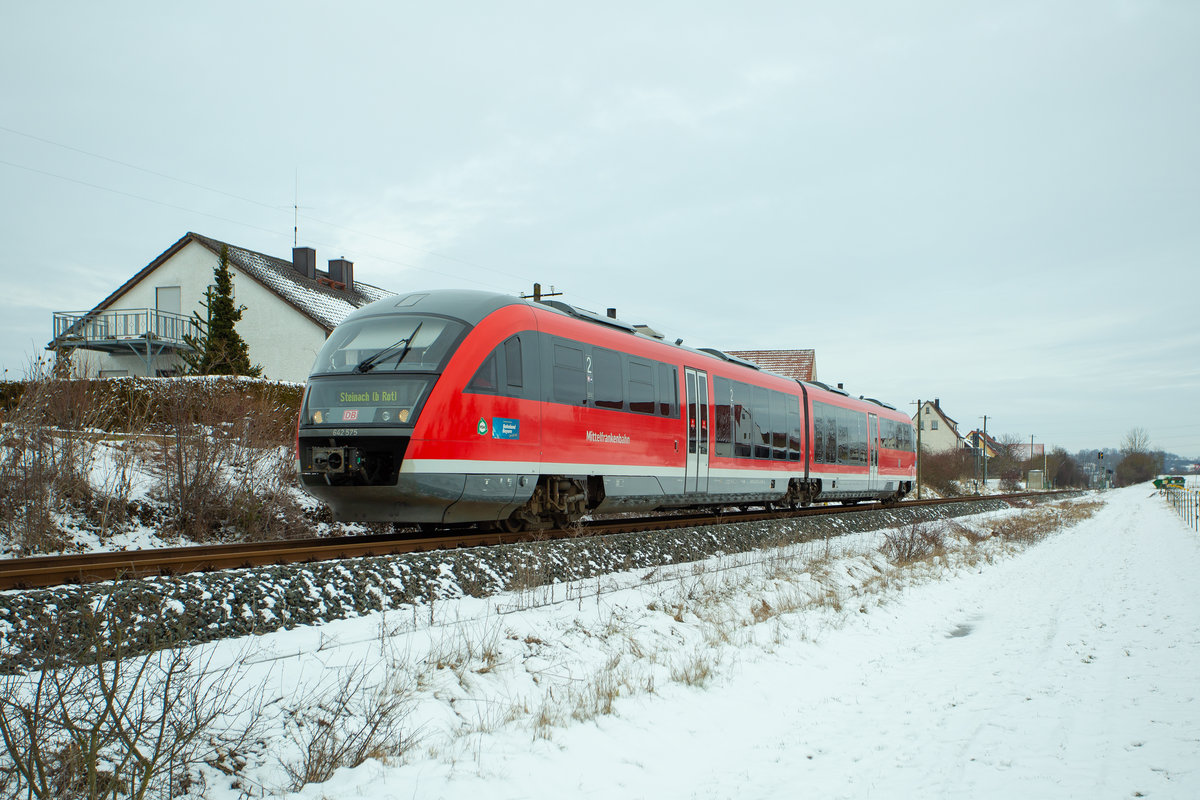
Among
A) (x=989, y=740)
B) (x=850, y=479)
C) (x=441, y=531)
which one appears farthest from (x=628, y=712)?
(x=850, y=479)

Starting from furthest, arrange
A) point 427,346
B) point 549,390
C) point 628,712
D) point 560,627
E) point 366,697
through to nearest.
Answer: point 549,390, point 427,346, point 560,627, point 628,712, point 366,697

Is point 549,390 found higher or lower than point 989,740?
higher

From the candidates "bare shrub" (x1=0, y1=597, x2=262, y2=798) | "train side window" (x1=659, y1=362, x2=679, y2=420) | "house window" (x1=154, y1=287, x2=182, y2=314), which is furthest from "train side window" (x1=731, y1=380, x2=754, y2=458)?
"house window" (x1=154, y1=287, x2=182, y2=314)

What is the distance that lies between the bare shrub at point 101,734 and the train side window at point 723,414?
37.4 feet

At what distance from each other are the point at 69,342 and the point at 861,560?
1281 cm

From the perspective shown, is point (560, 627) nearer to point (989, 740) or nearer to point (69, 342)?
point (989, 740)

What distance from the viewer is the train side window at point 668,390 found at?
43.8 feet

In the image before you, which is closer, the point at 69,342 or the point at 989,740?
the point at 989,740

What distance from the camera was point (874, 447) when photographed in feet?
82.7

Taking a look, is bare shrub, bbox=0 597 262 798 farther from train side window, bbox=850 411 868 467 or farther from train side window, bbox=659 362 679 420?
train side window, bbox=850 411 868 467

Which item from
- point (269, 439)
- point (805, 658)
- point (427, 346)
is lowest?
point (805, 658)

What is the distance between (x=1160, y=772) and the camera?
526 centimetres

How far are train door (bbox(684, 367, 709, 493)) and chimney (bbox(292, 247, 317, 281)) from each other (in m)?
26.9

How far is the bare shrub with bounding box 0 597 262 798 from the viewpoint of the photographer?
3.39 meters
